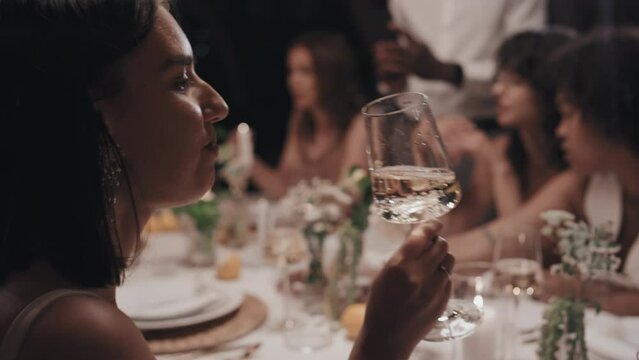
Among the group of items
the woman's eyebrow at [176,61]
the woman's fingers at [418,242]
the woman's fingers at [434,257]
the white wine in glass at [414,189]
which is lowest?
the woman's fingers at [434,257]

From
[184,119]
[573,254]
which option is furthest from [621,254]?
[184,119]

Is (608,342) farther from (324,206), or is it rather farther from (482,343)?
(324,206)

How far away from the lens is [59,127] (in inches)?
33.6

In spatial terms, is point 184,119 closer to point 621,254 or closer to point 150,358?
point 150,358

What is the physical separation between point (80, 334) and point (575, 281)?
2.72 feet

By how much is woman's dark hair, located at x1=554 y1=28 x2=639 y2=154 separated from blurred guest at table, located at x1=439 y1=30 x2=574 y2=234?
1.09 feet

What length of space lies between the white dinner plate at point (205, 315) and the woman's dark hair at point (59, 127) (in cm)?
60

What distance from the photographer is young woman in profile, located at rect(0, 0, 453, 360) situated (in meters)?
0.83

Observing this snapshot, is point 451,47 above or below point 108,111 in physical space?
below

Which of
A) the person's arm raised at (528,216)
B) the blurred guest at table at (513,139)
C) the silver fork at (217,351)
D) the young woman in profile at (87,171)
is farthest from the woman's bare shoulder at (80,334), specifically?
the blurred guest at table at (513,139)

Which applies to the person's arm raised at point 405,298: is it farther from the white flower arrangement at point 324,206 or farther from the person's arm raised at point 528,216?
the person's arm raised at point 528,216

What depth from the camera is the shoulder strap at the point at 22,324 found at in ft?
2.58

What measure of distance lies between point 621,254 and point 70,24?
5.59 ft

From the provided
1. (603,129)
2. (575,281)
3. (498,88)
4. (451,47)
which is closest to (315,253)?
(575,281)
